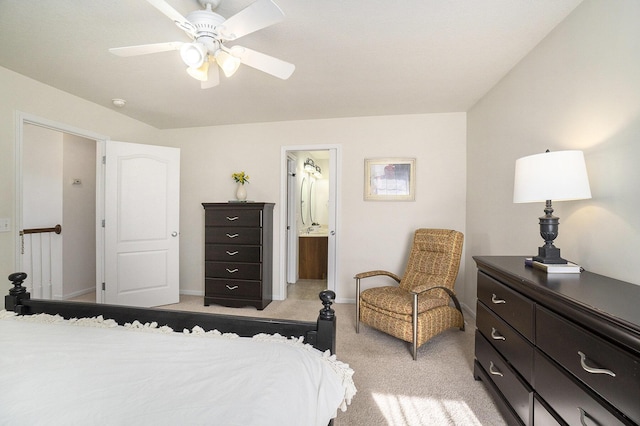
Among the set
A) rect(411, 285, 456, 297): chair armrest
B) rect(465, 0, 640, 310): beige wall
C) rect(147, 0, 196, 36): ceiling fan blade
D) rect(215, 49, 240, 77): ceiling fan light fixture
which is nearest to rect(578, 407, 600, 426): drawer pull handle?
rect(465, 0, 640, 310): beige wall

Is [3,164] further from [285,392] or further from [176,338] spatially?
[285,392]

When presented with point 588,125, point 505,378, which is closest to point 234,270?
point 505,378

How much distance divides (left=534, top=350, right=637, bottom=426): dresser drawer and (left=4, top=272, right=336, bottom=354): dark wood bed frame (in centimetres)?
92

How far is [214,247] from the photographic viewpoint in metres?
3.35

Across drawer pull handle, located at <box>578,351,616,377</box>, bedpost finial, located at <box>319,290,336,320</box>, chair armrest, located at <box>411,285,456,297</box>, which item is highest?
bedpost finial, located at <box>319,290,336,320</box>

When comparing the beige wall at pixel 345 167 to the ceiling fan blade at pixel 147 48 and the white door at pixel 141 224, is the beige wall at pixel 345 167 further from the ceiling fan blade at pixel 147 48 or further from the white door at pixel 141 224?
the ceiling fan blade at pixel 147 48

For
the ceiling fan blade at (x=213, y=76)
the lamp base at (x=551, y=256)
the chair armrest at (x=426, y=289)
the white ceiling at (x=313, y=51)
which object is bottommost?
the chair armrest at (x=426, y=289)

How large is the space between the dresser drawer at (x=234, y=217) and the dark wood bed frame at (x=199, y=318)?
1835 mm

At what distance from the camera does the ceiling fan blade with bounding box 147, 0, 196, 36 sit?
4.10 feet

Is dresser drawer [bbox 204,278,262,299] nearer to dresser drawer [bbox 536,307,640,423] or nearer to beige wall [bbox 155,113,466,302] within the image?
beige wall [bbox 155,113,466,302]

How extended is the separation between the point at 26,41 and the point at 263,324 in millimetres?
2617

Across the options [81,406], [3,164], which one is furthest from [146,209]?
[81,406]

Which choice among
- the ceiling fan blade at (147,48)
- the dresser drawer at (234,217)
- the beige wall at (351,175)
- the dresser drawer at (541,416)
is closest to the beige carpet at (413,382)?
the dresser drawer at (541,416)

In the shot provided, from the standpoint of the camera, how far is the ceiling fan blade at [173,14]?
125 cm
